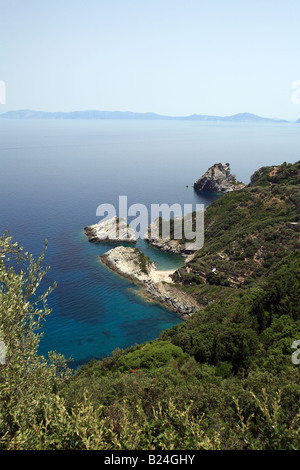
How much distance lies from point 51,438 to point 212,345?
67.6 feet

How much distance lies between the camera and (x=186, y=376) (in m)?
22.7

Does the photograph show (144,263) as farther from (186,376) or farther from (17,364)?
(17,364)

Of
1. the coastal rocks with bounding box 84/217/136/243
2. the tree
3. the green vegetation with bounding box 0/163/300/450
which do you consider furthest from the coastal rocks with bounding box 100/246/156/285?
the tree

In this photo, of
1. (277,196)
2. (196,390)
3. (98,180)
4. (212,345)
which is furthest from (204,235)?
(98,180)

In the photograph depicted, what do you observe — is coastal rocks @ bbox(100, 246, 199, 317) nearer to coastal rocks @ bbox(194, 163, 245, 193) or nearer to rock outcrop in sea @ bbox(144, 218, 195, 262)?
rock outcrop in sea @ bbox(144, 218, 195, 262)

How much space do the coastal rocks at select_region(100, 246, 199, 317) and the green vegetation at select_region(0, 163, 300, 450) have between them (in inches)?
110

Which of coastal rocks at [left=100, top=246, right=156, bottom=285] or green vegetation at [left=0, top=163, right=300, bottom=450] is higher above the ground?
green vegetation at [left=0, top=163, right=300, bottom=450]

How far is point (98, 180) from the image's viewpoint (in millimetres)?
146250

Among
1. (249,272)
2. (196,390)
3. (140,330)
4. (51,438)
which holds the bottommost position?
(140,330)

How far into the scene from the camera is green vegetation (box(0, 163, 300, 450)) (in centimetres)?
1112

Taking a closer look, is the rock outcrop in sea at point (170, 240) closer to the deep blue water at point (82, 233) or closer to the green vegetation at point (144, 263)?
the deep blue water at point (82, 233)

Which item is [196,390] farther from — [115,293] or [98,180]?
[98,180]

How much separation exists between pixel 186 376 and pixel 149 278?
37.3m

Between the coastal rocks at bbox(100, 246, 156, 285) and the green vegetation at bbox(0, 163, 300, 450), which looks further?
the coastal rocks at bbox(100, 246, 156, 285)
